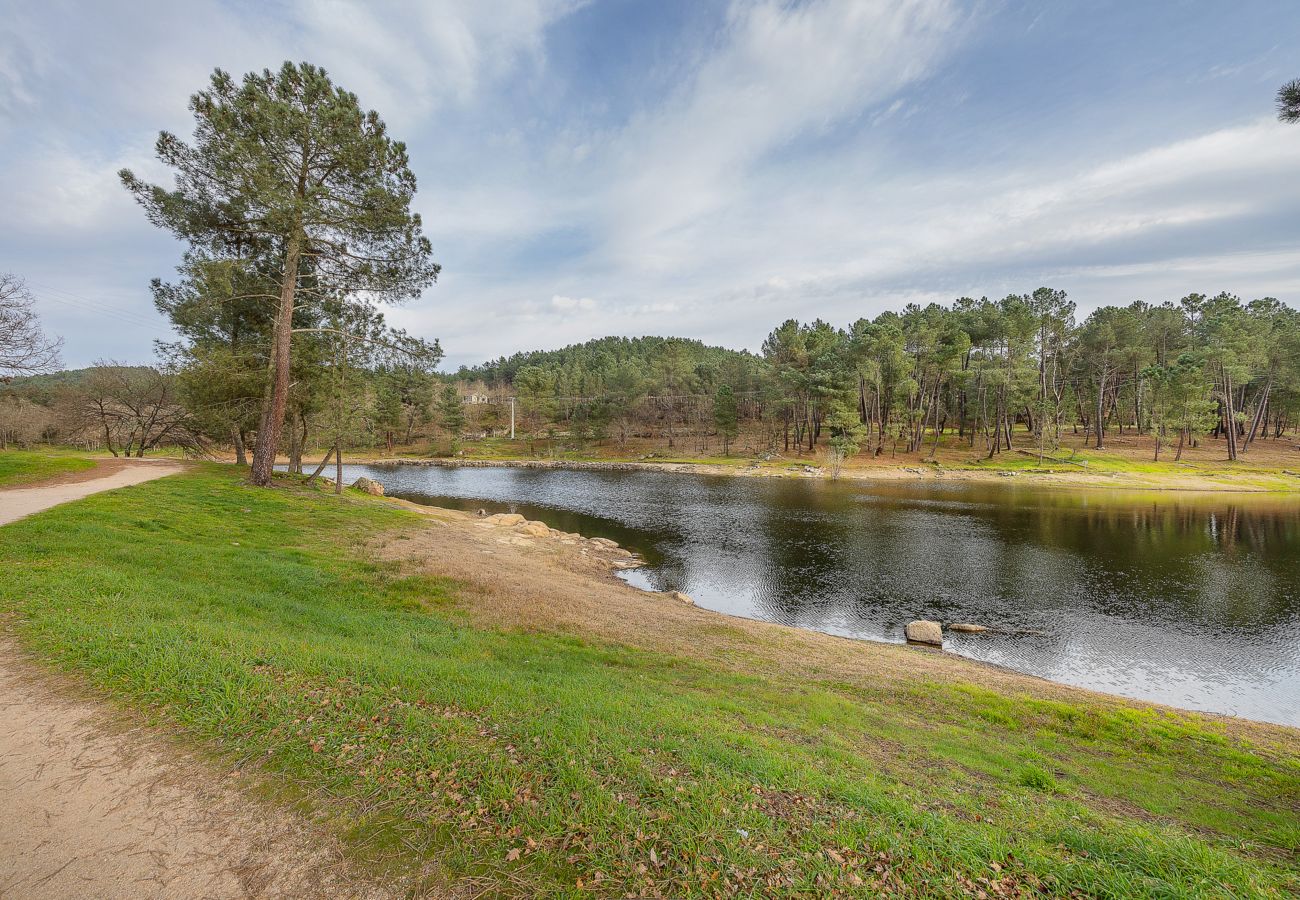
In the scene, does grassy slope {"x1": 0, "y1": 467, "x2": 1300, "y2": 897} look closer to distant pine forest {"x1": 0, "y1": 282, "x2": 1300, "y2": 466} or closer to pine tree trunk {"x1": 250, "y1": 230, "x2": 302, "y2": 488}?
pine tree trunk {"x1": 250, "y1": 230, "x2": 302, "y2": 488}

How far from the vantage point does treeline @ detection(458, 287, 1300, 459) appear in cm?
5544

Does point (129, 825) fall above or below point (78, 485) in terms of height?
below

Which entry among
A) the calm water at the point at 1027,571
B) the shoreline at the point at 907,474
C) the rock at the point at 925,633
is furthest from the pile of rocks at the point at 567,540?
the shoreline at the point at 907,474

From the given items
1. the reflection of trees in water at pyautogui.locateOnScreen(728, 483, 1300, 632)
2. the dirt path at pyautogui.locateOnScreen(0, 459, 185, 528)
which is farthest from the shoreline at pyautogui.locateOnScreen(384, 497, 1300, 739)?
the dirt path at pyautogui.locateOnScreen(0, 459, 185, 528)

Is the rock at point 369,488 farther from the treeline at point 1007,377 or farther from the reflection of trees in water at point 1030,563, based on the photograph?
the treeline at point 1007,377

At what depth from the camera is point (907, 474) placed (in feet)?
190

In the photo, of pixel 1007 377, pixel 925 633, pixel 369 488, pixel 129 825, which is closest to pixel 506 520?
pixel 369 488

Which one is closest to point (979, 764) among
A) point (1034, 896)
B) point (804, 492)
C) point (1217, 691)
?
point (1034, 896)

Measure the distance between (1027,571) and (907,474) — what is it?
36.6 meters

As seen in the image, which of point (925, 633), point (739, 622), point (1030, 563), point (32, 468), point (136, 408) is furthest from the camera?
point (136, 408)

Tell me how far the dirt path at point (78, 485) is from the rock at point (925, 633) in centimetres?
2325

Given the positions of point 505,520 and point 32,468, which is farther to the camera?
point 505,520

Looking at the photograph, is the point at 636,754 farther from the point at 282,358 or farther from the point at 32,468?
the point at 32,468

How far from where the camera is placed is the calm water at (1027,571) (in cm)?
1479
